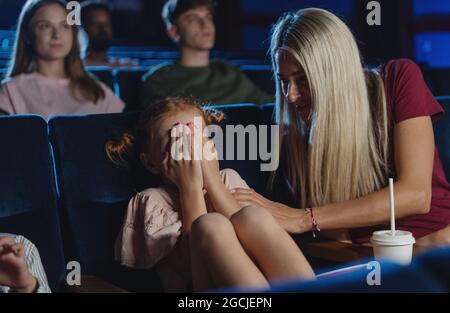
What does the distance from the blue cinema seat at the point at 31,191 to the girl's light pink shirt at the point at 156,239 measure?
0.13 m

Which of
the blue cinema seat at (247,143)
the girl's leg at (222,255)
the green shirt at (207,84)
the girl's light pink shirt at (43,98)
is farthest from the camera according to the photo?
the green shirt at (207,84)

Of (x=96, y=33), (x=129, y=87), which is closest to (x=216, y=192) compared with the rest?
(x=129, y=87)

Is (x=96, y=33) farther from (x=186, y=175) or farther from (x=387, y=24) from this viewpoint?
(x=186, y=175)

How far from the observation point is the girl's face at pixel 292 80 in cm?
147

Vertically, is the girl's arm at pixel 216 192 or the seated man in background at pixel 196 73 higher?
the seated man in background at pixel 196 73

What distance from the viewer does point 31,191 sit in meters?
1.43

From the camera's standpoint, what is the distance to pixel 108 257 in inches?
57.4

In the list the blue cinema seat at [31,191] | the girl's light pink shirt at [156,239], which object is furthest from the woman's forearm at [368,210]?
the blue cinema seat at [31,191]

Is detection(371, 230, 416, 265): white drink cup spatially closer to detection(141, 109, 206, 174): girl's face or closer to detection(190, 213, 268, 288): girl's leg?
detection(190, 213, 268, 288): girl's leg

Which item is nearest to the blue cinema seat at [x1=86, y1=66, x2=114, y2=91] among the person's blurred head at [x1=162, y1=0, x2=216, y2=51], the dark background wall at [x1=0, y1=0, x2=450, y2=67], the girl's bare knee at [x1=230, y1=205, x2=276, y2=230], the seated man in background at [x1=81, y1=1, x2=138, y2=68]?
the person's blurred head at [x1=162, y1=0, x2=216, y2=51]

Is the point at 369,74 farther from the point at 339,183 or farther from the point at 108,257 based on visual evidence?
the point at 108,257

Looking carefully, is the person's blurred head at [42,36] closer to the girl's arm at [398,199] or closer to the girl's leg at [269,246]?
the girl's arm at [398,199]
